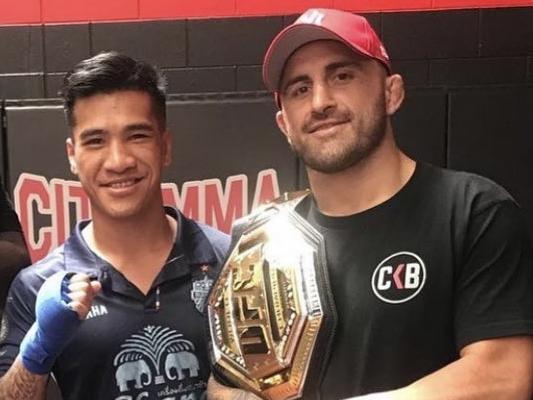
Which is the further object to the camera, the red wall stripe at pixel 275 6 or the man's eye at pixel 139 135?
the red wall stripe at pixel 275 6

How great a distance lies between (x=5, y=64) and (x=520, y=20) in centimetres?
194

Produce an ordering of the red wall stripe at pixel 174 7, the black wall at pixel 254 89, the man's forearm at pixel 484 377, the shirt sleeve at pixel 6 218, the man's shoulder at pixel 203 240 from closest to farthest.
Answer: the man's forearm at pixel 484 377
the man's shoulder at pixel 203 240
the shirt sleeve at pixel 6 218
the black wall at pixel 254 89
the red wall stripe at pixel 174 7

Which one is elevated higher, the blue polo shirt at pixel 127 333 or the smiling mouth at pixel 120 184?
the smiling mouth at pixel 120 184

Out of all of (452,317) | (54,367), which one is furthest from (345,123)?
(54,367)

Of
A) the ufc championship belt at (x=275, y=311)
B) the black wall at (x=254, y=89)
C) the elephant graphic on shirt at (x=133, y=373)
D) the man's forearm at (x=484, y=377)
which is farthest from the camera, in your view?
the black wall at (x=254, y=89)

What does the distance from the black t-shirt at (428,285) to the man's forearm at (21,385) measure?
54 cm

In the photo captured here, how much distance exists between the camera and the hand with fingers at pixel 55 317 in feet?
4.09

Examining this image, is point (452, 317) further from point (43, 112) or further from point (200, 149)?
point (43, 112)

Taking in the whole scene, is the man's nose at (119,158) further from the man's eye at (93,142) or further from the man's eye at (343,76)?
the man's eye at (343,76)

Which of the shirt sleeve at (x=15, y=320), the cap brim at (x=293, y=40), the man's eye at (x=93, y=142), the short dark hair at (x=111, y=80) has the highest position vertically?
the cap brim at (x=293, y=40)

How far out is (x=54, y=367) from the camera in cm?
141

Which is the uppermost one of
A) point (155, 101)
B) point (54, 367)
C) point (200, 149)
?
point (155, 101)

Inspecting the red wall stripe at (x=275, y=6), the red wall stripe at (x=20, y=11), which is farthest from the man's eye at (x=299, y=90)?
the red wall stripe at (x=20, y=11)

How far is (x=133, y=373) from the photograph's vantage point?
4.53 ft
